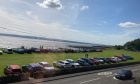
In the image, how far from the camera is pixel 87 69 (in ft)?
141

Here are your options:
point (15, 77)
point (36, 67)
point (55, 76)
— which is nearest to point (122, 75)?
point (55, 76)

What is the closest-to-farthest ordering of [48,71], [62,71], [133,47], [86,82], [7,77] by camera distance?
[7,77] < [86,82] < [48,71] < [62,71] < [133,47]

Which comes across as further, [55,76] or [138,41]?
[138,41]

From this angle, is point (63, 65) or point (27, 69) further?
point (63, 65)

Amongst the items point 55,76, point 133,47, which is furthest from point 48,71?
point 133,47

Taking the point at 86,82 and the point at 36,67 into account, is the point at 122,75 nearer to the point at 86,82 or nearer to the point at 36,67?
the point at 86,82

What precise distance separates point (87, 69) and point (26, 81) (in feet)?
53.5

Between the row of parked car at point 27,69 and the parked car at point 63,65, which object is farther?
the parked car at point 63,65

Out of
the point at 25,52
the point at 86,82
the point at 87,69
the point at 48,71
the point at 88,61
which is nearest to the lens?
the point at 86,82

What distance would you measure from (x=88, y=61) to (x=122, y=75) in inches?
723

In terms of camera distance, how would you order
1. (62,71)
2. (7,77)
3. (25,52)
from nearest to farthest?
1. (7,77)
2. (62,71)
3. (25,52)

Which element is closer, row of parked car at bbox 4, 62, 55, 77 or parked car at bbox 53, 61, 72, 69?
row of parked car at bbox 4, 62, 55, 77

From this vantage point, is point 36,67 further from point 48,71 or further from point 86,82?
point 86,82

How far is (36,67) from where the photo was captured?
34969 mm
